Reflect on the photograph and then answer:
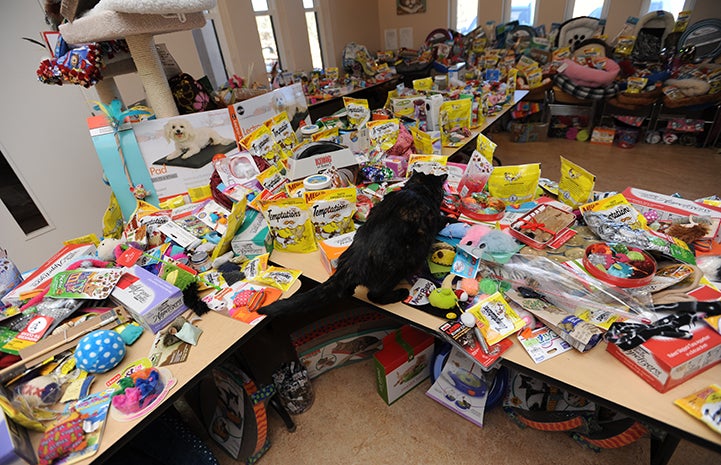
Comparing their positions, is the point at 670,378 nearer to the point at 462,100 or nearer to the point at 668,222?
the point at 668,222

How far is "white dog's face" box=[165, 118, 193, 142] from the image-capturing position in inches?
63.9

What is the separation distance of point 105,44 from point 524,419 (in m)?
2.50

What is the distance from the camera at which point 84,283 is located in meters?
1.12

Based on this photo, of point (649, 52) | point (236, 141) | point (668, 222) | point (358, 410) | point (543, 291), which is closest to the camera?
point (543, 291)

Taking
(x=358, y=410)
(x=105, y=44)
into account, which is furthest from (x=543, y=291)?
(x=105, y=44)

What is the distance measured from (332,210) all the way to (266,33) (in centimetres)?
384

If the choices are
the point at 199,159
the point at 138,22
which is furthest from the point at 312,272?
the point at 138,22

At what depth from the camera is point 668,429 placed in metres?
0.72

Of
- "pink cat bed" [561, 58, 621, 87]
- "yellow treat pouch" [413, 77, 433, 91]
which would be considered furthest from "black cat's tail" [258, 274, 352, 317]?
"pink cat bed" [561, 58, 621, 87]

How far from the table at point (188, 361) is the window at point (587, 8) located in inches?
215

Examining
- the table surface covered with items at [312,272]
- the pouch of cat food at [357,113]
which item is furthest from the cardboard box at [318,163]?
the pouch of cat food at [357,113]

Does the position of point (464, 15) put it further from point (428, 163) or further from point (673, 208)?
point (673, 208)

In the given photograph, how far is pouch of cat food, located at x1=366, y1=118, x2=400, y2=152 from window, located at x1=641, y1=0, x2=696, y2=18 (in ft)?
14.0

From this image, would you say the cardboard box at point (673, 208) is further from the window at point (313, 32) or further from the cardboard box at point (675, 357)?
the window at point (313, 32)
